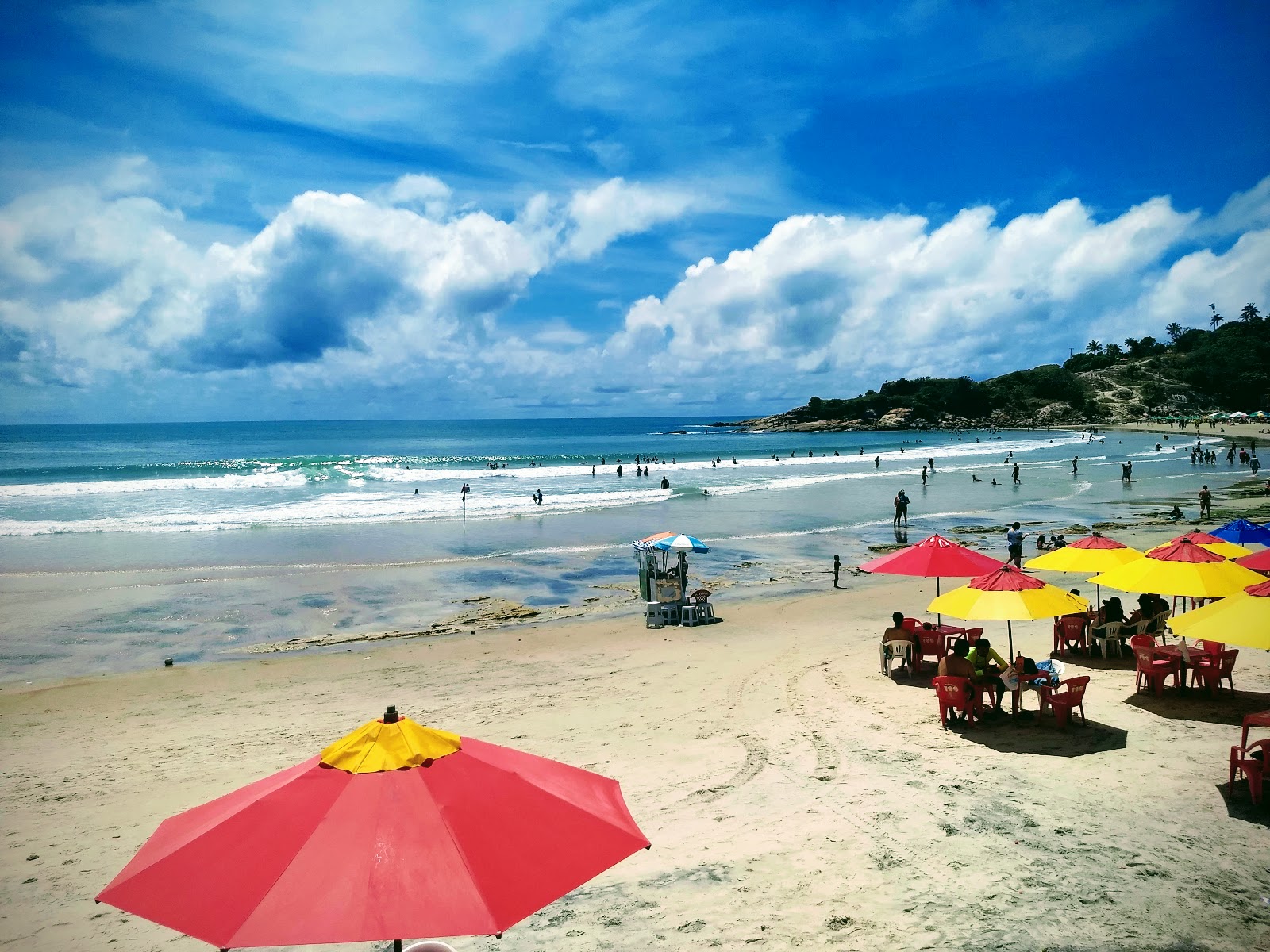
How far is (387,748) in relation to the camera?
3.57 m

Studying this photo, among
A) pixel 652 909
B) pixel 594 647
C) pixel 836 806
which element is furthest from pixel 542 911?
pixel 594 647

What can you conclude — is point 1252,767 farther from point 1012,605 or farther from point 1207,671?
point 1207,671

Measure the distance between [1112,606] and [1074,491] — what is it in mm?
35207

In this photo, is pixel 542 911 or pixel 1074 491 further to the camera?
pixel 1074 491

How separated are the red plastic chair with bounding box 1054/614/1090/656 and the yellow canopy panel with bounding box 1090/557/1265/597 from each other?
2103 millimetres

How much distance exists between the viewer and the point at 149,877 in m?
3.18

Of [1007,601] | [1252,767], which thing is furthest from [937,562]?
[1252,767]

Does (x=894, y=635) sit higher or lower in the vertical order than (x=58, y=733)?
higher

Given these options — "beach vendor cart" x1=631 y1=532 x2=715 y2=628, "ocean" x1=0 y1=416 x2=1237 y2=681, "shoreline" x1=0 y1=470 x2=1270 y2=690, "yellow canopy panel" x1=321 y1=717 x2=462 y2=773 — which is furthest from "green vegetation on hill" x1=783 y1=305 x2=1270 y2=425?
"yellow canopy panel" x1=321 y1=717 x2=462 y2=773

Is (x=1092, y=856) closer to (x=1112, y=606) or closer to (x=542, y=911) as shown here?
(x=542, y=911)

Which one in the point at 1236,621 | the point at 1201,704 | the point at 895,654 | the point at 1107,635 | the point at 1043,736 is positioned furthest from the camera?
the point at 1107,635

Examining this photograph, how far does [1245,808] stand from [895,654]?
→ 5.28 m

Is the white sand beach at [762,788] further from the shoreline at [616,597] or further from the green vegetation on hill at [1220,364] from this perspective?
the green vegetation on hill at [1220,364]

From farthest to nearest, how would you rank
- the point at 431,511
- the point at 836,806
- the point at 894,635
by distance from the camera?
the point at 431,511 → the point at 894,635 → the point at 836,806
